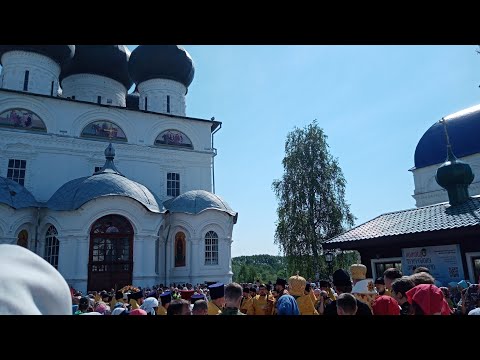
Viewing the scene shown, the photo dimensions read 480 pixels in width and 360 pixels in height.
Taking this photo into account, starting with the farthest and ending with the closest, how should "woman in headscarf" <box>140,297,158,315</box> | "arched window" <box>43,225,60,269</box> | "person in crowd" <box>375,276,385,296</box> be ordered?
"arched window" <box>43,225,60,269</box>
"woman in headscarf" <box>140,297,158,315</box>
"person in crowd" <box>375,276,385,296</box>

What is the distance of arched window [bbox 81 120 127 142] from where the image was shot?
24469 mm

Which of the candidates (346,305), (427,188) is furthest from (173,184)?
(346,305)

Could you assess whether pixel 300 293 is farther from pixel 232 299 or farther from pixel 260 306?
pixel 232 299

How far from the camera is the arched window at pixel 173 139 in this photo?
26855 mm

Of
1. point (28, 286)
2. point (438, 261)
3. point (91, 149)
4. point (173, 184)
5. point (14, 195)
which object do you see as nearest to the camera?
point (28, 286)

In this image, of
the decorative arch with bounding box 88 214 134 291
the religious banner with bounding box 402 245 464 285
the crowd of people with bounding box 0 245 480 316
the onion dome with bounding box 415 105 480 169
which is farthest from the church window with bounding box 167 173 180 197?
the onion dome with bounding box 415 105 480 169

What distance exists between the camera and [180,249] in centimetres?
2291

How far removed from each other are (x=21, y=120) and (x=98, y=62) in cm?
765

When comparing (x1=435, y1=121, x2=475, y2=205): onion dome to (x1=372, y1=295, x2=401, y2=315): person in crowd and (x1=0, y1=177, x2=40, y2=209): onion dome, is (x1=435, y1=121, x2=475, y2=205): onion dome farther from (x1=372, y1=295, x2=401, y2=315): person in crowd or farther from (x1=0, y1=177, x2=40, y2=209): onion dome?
(x1=0, y1=177, x2=40, y2=209): onion dome

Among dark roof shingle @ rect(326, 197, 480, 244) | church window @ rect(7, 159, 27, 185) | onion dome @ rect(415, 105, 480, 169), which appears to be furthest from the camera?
onion dome @ rect(415, 105, 480, 169)

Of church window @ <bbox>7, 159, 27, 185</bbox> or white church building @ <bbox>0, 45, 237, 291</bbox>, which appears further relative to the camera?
church window @ <bbox>7, 159, 27, 185</bbox>

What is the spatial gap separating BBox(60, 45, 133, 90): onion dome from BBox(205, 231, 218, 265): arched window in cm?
1469

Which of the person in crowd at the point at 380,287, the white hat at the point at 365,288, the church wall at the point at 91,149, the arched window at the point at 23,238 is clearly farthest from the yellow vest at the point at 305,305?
the church wall at the point at 91,149
